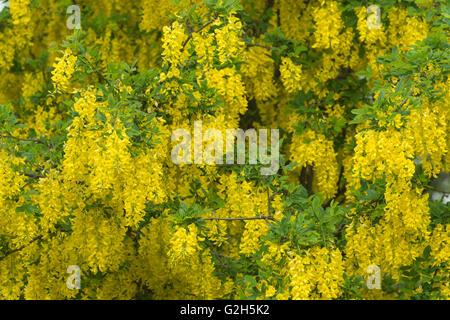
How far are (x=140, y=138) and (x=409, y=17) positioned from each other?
299 cm

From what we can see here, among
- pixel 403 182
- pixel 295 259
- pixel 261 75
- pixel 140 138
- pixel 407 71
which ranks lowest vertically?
pixel 295 259

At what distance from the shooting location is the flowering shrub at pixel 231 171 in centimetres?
490

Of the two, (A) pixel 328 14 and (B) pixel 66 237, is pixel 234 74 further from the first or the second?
(B) pixel 66 237

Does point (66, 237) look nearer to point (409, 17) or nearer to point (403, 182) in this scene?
point (403, 182)

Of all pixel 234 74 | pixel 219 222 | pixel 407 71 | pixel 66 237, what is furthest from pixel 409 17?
pixel 66 237

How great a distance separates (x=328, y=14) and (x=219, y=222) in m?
2.47

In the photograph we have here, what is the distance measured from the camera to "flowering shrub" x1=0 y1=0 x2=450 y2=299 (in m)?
4.90

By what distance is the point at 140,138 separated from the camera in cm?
522

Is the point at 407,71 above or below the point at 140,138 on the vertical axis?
above

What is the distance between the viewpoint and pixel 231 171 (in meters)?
5.93

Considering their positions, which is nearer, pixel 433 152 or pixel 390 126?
pixel 390 126

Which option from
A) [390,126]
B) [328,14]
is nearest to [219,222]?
[390,126]

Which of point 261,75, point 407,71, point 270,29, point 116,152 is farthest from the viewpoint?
point 270,29

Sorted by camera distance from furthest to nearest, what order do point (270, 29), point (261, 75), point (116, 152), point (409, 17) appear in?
point (270, 29)
point (261, 75)
point (409, 17)
point (116, 152)
